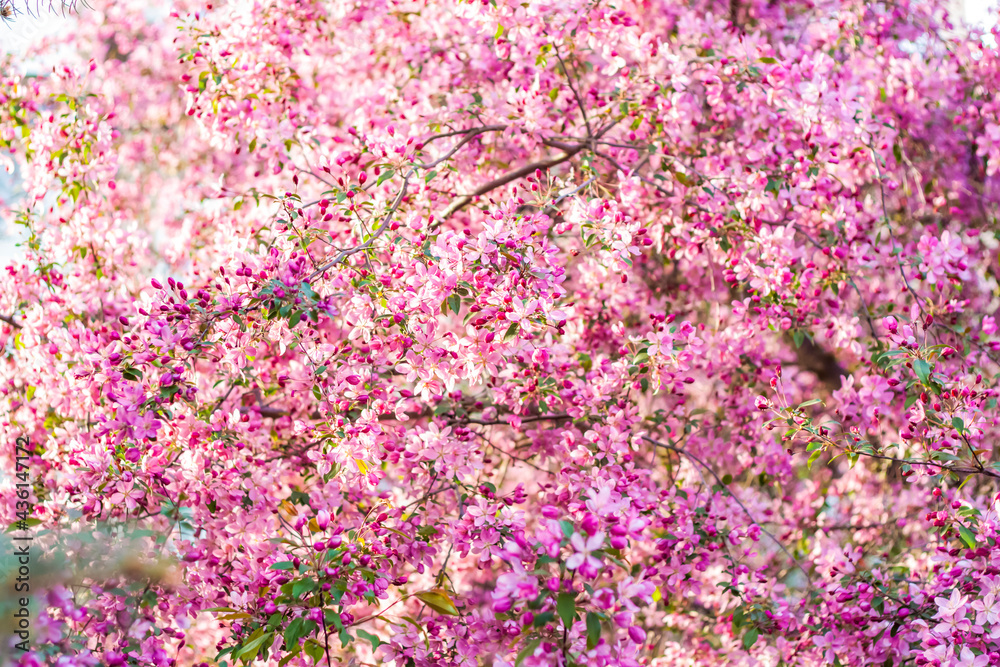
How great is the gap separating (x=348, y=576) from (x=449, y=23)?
10.3 ft

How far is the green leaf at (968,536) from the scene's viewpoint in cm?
226

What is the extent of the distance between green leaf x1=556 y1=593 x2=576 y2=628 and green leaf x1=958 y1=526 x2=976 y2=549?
54.1 inches

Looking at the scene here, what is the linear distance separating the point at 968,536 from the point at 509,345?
1556 mm

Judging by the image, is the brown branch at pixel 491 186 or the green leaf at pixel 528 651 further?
the brown branch at pixel 491 186

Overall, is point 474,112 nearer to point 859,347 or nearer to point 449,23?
point 449,23

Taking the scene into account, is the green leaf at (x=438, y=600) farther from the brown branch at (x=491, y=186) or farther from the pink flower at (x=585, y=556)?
the brown branch at (x=491, y=186)

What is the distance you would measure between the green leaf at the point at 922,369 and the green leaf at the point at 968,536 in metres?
0.48

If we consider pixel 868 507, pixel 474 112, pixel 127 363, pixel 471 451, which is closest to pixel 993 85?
pixel 868 507

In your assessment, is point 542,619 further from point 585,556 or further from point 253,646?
point 253,646

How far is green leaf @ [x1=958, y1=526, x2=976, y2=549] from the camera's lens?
226 cm

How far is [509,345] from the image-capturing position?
2.34m

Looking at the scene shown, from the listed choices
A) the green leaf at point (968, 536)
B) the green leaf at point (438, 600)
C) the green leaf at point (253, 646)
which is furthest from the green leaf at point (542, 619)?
the green leaf at point (968, 536)

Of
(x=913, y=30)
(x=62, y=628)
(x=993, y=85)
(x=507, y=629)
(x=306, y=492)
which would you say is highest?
(x=913, y=30)

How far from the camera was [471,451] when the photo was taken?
265 cm
